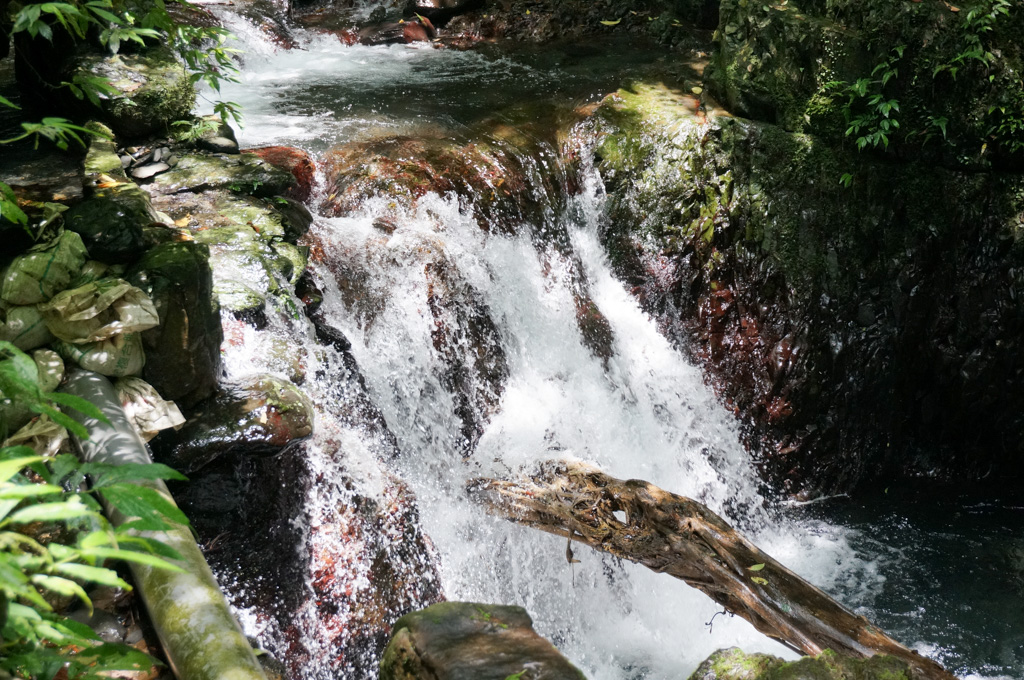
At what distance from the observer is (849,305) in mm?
6219

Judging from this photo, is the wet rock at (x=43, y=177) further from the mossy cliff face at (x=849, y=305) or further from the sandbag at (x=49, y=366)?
the mossy cliff face at (x=849, y=305)

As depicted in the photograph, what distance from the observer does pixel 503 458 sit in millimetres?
5227

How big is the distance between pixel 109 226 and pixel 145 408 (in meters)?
0.87

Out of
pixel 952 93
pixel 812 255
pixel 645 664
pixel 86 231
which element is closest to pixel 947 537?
pixel 812 255

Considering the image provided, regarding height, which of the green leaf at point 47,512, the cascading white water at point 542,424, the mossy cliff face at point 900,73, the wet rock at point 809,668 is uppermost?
the mossy cliff face at point 900,73

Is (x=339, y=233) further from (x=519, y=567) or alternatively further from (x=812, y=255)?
(x=812, y=255)

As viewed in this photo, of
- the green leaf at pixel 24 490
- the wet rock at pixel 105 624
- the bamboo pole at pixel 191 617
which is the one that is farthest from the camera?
the wet rock at pixel 105 624

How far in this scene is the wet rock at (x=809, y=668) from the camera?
207cm

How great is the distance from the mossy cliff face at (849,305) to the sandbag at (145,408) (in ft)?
14.5

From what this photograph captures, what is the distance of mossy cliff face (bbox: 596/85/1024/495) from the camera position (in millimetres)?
6145

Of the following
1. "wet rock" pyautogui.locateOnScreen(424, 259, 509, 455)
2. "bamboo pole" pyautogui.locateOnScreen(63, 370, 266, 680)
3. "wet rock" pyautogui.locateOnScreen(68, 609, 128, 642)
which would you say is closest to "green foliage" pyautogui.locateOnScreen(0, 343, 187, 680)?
"bamboo pole" pyautogui.locateOnScreen(63, 370, 266, 680)

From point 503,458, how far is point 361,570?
1.47 m

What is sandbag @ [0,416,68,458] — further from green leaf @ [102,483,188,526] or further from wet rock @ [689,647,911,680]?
wet rock @ [689,647,911,680]

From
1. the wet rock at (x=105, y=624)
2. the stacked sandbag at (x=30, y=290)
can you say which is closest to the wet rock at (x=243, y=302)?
the stacked sandbag at (x=30, y=290)
